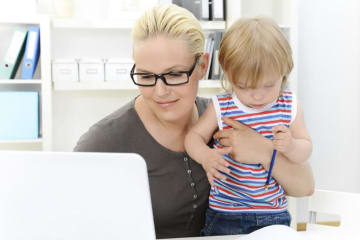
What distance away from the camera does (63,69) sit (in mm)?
3148

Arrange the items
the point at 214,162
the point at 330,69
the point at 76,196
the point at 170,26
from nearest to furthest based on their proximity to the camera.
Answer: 1. the point at 76,196
2. the point at 214,162
3. the point at 170,26
4. the point at 330,69

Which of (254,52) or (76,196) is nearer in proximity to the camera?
(76,196)

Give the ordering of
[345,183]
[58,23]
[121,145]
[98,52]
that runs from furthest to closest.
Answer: [345,183], [98,52], [58,23], [121,145]

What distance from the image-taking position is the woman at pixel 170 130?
4.27ft

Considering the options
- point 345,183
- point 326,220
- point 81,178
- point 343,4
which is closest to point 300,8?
point 343,4

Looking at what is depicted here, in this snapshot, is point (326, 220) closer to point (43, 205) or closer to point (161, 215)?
point (161, 215)

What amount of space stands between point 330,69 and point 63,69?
6.62 feet

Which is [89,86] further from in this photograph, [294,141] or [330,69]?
[294,141]

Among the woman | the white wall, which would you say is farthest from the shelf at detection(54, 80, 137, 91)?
the woman

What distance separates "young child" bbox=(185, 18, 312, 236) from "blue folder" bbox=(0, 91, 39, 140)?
6.56ft

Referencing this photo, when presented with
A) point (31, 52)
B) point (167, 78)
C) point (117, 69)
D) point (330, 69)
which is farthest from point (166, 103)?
point (330, 69)

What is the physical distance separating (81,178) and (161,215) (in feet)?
3.11

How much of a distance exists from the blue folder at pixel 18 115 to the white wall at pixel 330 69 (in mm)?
1991

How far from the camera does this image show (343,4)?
12.0 ft
